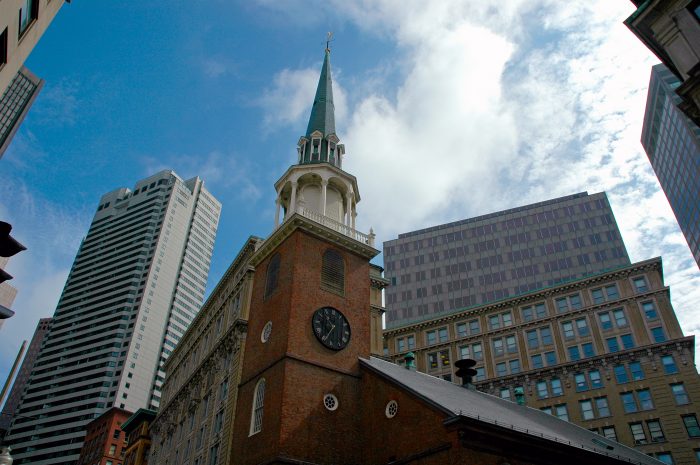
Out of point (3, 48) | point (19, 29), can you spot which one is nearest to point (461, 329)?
point (19, 29)

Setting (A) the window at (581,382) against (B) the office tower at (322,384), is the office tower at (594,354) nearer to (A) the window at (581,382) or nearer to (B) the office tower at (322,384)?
(A) the window at (581,382)

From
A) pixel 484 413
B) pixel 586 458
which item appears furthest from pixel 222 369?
pixel 586 458

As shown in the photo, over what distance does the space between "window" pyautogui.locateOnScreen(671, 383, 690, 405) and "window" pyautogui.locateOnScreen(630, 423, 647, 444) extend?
4.26 metres

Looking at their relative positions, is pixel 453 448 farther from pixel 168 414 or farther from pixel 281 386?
pixel 168 414

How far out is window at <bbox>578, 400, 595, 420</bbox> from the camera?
55.9 metres

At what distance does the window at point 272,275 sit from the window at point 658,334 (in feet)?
142

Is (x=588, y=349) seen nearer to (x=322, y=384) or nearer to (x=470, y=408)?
(x=470, y=408)

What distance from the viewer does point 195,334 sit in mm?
53344

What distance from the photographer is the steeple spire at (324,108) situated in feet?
142

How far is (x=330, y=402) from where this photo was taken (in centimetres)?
2908

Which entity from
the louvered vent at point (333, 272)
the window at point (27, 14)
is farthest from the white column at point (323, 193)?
the window at point (27, 14)

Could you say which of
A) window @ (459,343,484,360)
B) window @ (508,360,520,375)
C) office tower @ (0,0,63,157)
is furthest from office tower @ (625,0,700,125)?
window @ (459,343,484,360)

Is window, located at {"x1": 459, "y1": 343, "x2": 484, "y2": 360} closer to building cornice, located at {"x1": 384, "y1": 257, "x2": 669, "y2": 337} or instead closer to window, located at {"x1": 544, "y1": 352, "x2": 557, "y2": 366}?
building cornice, located at {"x1": 384, "y1": 257, "x2": 669, "y2": 337}

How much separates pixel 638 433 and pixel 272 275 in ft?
133
